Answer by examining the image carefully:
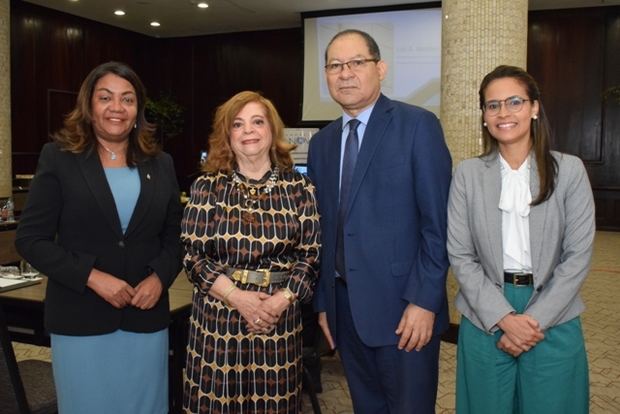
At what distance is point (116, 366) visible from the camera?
2189 mm

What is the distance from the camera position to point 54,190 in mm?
2121

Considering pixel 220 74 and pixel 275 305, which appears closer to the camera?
pixel 275 305

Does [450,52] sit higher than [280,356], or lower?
higher

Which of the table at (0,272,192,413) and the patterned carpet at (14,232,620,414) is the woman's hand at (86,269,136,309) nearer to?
the table at (0,272,192,413)

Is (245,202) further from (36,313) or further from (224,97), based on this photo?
(224,97)

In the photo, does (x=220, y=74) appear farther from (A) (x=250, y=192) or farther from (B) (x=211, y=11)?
(A) (x=250, y=192)

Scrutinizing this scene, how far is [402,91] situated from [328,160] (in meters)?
9.71

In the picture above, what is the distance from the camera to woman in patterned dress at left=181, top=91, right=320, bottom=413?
7.11 ft

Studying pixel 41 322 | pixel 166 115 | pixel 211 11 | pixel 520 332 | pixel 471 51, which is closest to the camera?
pixel 520 332

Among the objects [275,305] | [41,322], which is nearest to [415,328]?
[275,305]

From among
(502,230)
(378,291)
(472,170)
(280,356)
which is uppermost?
(472,170)

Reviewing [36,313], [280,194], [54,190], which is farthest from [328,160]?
[36,313]

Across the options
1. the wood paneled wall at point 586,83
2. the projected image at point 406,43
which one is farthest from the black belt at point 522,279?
the wood paneled wall at point 586,83

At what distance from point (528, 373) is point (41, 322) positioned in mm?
2080
